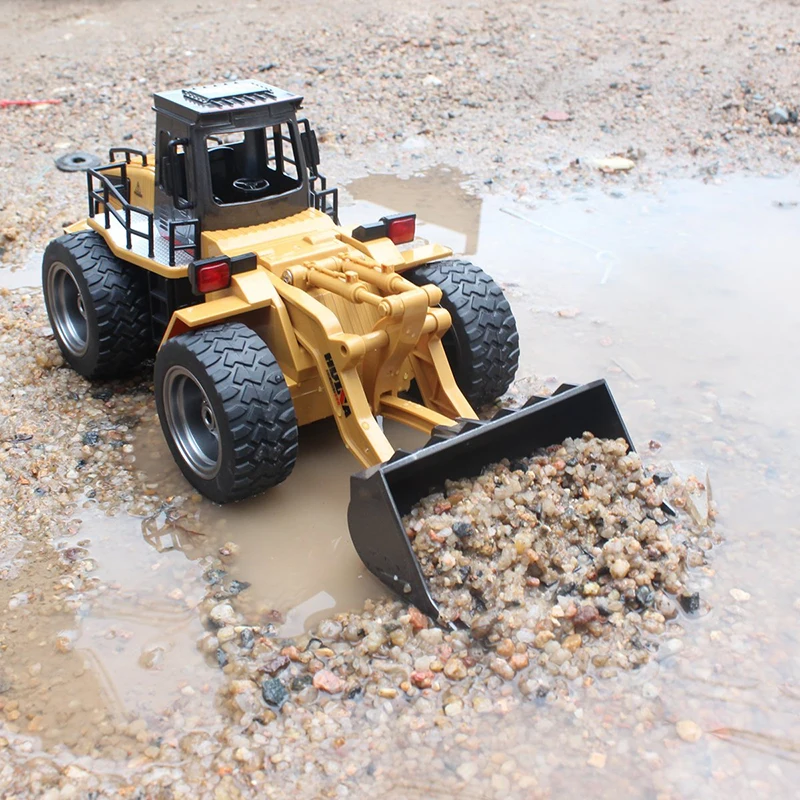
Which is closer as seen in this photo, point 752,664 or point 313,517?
point 752,664

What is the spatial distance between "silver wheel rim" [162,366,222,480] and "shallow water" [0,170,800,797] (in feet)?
0.76

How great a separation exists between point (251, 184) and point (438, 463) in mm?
2067

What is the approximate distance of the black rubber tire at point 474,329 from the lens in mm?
5031

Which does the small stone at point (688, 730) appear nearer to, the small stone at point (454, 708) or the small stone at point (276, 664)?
the small stone at point (454, 708)

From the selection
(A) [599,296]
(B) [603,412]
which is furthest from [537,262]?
(B) [603,412]

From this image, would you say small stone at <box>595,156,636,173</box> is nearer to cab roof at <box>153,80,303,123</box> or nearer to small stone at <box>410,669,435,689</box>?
cab roof at <box>153,80,303,123</box>

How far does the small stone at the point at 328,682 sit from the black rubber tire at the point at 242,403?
112 cm

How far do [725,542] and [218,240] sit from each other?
3.08 meters

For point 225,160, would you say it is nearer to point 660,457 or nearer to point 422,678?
point 660,457

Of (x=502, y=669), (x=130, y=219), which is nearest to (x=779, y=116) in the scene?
(x=130, y=219)

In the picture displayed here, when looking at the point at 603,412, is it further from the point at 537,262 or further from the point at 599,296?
the point at 537,262

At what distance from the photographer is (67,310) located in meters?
5.91

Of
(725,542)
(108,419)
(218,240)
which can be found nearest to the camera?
(725,542)

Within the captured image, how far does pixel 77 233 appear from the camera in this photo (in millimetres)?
5664
